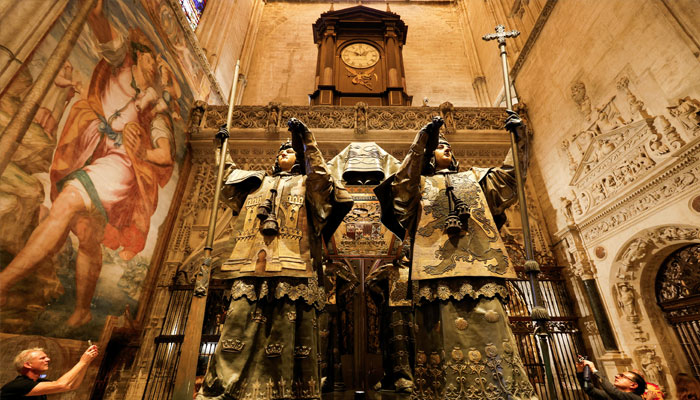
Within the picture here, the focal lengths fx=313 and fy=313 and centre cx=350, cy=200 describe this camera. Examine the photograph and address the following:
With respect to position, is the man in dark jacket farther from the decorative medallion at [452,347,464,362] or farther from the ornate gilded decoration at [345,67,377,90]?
the ornate gilded decoration at [345,67,377,90]

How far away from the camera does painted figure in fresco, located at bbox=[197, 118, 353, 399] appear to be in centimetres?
198

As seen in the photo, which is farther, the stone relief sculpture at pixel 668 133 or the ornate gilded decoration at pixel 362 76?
the ornate gilded decoration at pixel 362 76

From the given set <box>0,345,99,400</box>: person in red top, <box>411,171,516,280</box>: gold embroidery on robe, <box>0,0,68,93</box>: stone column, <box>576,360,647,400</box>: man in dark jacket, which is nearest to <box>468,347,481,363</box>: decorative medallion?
<box>411,171,516,280</box>: gold embroidery on robe

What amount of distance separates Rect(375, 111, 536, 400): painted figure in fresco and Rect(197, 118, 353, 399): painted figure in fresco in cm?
63

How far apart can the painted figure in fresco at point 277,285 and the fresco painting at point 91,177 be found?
102 inches

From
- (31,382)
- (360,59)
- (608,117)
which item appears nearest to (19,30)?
(31,382)

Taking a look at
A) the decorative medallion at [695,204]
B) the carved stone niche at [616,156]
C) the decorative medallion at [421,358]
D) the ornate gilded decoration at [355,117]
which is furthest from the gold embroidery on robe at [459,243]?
the ornate gilded decoration at [355,117]

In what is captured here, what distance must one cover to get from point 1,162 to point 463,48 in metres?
12.5

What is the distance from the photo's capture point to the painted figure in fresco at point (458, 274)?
1.96 metres

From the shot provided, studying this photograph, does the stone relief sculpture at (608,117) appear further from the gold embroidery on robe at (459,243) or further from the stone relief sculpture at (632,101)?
the gold embroidery on robe at (459,243)

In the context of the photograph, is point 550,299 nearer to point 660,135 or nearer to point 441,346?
point 660,135

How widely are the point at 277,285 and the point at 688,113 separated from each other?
505 cm

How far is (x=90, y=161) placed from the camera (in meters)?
4.46

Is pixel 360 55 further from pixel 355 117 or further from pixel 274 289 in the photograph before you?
pixel 274 289
